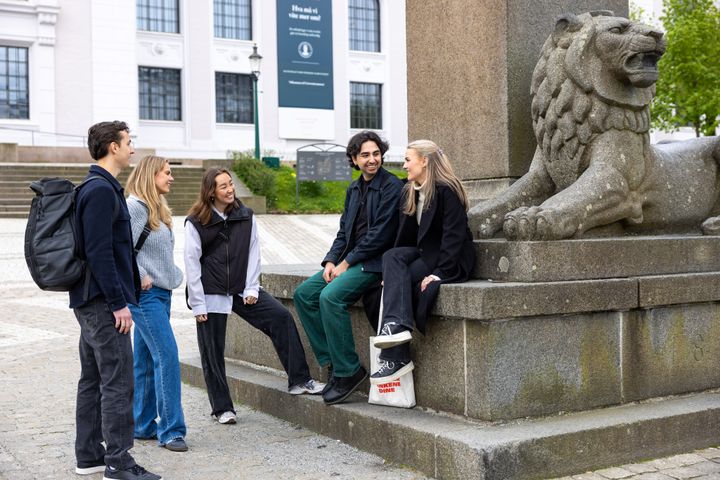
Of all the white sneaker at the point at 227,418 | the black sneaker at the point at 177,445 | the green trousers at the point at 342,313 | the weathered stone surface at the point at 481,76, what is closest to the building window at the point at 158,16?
the weathered stone surface at the point at 481,76

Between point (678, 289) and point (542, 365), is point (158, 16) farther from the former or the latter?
point (542, 365)

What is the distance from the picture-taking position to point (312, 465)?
5402 millimetres

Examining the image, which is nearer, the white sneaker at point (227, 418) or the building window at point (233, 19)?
the white sneaker at point (227, 418)

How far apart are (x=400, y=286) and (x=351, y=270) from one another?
0.60 m

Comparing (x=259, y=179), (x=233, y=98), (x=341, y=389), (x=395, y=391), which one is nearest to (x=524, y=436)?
(x=395, y=391)

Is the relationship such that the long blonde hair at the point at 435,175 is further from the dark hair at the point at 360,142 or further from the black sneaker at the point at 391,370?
the black sneaker at the point at 391,370

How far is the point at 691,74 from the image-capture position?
30.1 meters

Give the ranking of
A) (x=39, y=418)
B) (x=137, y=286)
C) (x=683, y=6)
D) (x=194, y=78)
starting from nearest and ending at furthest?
(x=137, y=286), (x=39, y=418), (x=683, y=6), (x=194, y=78)

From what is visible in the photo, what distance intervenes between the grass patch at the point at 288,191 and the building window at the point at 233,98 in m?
10.1

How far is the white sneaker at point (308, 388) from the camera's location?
640cm

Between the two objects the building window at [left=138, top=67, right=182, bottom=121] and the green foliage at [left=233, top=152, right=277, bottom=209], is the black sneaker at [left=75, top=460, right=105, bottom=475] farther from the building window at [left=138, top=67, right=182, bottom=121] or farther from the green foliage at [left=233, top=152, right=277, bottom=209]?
the building window at [left=138, top=67, right=182, bottom=121]

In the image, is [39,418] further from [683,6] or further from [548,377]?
[683,6]

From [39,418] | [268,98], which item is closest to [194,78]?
[268,98]

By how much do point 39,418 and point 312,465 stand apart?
2.61 meters
